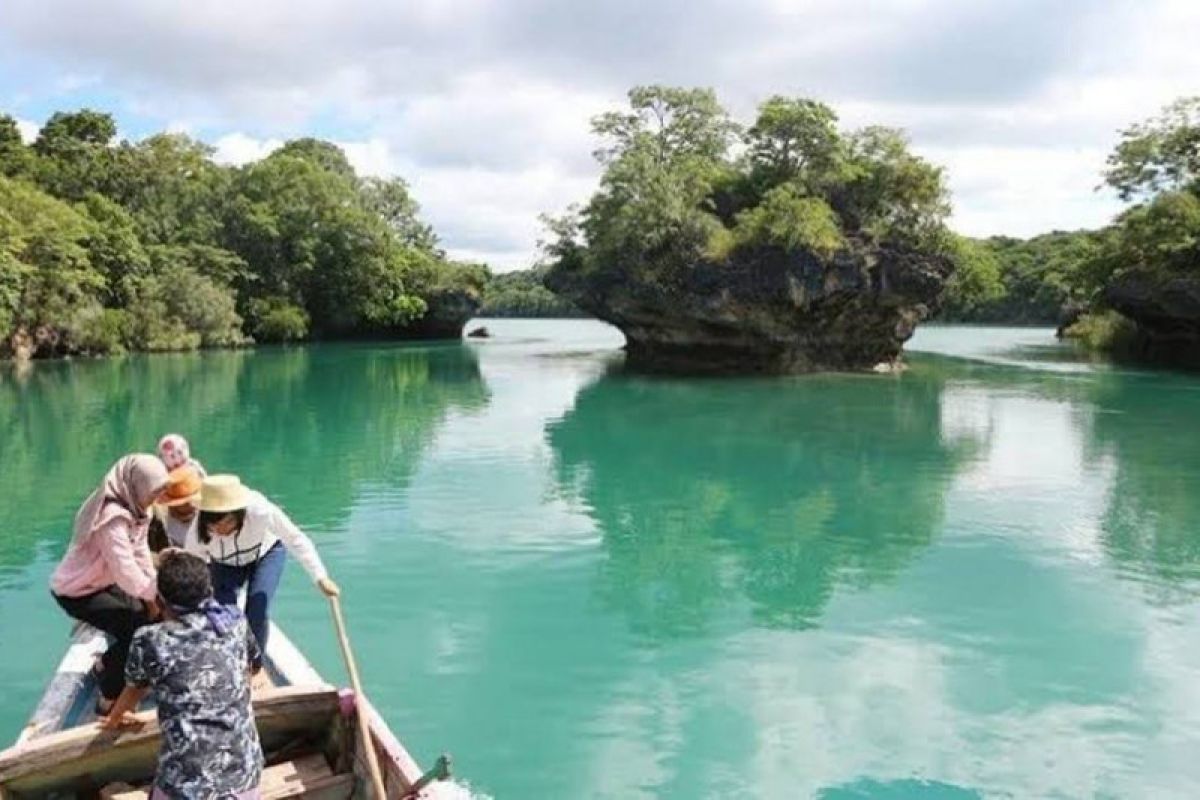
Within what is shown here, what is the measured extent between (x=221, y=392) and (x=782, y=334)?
2123 centimetres

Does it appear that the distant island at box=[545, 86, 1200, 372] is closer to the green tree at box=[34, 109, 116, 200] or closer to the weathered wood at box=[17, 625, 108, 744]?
the green tree at box=[34, 109, 116, 200]

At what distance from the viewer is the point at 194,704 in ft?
14.1

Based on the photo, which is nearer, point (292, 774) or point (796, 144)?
point (292, 774)

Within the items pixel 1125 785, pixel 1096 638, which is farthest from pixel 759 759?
pixel 1096 638

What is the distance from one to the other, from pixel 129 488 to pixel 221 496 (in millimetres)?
570

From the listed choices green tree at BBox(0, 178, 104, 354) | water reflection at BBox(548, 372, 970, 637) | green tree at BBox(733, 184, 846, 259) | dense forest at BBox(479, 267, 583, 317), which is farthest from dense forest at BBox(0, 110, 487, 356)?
dense forest at BBox(479, 267, 583, 317)

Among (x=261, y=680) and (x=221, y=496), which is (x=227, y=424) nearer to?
(x=261, y=680)

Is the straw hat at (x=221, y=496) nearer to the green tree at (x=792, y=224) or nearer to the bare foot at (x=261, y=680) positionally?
the bare foot at (x=261, y=680)

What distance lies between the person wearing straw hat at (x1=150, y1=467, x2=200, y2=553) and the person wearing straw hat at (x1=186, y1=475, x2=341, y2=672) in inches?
4.6

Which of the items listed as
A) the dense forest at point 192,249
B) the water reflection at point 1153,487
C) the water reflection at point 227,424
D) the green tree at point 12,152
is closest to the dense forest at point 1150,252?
the water reflection at point 1153,487

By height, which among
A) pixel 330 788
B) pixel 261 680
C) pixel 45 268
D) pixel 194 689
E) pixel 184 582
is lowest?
pixel 330 788

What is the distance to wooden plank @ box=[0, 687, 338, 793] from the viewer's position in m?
4.82

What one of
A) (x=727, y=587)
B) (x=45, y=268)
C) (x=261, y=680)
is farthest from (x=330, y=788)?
(x=45, y=268)

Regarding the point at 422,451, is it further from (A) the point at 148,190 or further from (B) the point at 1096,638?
(A) the point at 148,190
